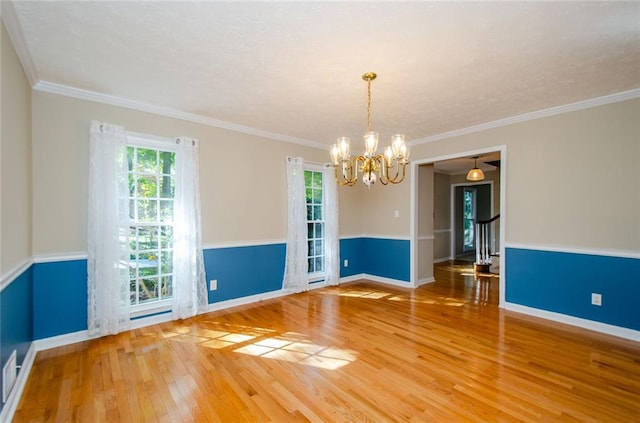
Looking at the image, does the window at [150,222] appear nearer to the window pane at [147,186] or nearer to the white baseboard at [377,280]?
the window pane at [147,186]

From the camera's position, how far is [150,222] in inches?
139

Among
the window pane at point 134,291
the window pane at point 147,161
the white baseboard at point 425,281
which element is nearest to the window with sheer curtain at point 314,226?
the white baseboard at point 425,281

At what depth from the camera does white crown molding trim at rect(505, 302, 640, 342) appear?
3.07 meters

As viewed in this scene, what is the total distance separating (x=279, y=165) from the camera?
15.3 ft

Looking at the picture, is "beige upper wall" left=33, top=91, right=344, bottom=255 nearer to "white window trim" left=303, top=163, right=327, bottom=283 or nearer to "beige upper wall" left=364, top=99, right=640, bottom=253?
"white window trim" left=303, top=163, right=327, bottom=283

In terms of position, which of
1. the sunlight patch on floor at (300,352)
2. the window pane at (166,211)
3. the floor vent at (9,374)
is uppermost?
the window pane at (166,211)

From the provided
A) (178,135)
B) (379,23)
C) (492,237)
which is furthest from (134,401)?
(492,237)

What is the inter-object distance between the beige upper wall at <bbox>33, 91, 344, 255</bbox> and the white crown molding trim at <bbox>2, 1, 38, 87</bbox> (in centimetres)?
34

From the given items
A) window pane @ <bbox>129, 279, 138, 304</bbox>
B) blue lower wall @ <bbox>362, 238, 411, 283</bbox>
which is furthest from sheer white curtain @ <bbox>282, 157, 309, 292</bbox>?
window pane @ <bbox>129, 279, 138, 304</bbox>

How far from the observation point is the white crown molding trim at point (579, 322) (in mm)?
3072

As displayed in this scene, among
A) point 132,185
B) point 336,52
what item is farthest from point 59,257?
point 336,52

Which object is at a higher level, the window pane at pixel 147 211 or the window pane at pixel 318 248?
the window pane at pixel 147 211

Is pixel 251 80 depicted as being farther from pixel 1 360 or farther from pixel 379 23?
pixel 1 360

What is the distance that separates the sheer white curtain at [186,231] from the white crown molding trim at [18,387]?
126cm
